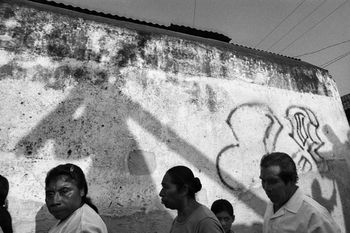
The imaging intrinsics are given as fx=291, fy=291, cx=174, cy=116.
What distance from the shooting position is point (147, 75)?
13.1 ft

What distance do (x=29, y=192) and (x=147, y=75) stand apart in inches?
79.3

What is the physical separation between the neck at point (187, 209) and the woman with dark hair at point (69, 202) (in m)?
0.62

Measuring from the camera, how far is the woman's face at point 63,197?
1855mm

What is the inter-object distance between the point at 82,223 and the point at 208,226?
79 centimetres

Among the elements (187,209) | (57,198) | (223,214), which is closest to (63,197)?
(57,198)

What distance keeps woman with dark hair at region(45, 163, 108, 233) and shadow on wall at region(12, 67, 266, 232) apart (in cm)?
142

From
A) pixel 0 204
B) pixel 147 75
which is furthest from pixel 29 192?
pixel 147 75

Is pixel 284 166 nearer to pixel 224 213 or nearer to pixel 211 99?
pixel 224 213

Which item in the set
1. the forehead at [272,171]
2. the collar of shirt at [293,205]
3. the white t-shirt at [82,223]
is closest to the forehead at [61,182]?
the white t-shirt at [82,223]

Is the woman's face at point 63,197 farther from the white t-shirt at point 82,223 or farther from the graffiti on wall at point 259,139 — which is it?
the graffiti on wall at point 259,139

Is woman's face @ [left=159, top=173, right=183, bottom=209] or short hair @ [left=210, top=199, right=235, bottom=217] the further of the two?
short hair @ [left=210, top=199, right=235, bottom=217]

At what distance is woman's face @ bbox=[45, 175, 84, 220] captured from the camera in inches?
73.0

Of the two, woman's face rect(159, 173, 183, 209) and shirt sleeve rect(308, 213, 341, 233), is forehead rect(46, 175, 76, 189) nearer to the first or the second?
woman's face rect(159, 173, 183, 209)

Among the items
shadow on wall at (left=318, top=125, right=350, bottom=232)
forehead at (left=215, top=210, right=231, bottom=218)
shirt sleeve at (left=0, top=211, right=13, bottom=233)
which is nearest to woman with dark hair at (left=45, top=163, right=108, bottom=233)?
shirt sleeve at (left=0, top=211, right=13, bottom=233)
